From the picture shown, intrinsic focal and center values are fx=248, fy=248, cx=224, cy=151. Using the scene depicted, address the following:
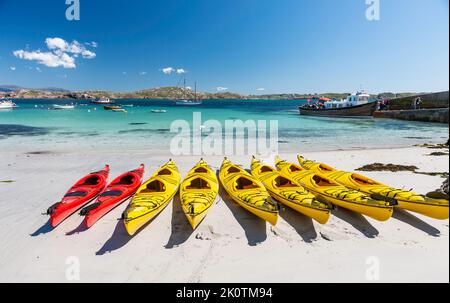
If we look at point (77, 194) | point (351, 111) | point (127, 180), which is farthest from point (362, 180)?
point (351, 111)

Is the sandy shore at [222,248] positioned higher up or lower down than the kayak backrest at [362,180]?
lower down

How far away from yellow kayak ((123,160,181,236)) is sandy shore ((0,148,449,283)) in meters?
0.43

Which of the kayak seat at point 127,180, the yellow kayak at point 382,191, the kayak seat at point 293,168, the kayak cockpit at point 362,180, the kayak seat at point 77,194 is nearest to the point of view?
the yellow kayak at point 382,191

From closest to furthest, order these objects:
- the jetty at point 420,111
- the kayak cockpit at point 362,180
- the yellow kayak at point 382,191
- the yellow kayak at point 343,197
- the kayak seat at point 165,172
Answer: the yellow kayak at point 382,191 < the yellow kayak at point 343,197 < the kayak cockpit at point 362,180 < the kayak seat at point 165,172 < the jetty at point 420,111

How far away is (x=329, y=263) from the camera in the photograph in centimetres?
477

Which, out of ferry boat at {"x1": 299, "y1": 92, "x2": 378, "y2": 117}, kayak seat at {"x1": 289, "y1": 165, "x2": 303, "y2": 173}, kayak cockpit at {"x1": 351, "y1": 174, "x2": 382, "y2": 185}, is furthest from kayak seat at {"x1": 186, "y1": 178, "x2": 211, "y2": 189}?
ferry boat at {"x1": 299, "y1": 92, "x2": 378, "y2": 117}

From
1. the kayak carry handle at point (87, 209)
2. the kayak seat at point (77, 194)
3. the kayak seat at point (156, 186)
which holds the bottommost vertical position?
the kayak carry handle at point (87, 209)

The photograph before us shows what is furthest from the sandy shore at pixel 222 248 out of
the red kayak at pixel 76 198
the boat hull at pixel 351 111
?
the boat hull at pixel 351 111

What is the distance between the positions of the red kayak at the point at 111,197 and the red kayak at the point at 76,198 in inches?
23.6

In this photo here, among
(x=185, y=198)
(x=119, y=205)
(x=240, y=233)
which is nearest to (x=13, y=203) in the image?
(x=119, y=205)

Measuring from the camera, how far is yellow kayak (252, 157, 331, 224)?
18.9 ft

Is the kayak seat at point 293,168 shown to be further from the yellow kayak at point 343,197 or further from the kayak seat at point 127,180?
the kayak seat at point 127,180

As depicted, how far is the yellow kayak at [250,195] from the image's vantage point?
19.0ft

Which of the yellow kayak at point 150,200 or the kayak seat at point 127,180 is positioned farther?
the kayak seat at point 127,180
